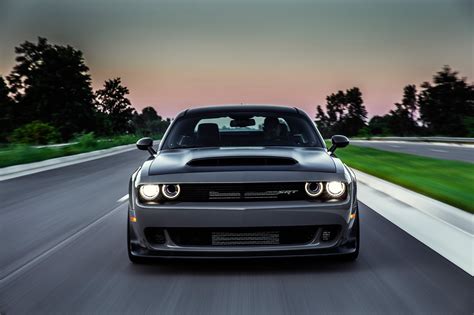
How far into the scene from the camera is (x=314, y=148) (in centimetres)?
675

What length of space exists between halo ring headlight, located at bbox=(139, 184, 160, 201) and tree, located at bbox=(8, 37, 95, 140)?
261 feet

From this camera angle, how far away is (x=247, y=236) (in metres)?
5.36

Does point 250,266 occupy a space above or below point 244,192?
below

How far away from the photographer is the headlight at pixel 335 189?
18.0 feet

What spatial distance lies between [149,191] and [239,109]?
2.38 meters

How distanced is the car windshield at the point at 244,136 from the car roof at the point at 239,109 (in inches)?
2.6

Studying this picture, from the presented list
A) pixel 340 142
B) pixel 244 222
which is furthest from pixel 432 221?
pixel 244 222

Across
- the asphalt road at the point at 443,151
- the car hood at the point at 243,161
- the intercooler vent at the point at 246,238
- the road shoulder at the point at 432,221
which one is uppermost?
the car hood at the point at 243,161

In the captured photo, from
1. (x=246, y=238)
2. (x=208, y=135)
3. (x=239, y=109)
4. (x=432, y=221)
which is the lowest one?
(x=432, y=221)

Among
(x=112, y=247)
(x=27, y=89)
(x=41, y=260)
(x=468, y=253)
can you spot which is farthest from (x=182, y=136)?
(x=27, y=89)

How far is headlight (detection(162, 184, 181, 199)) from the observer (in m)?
5.46

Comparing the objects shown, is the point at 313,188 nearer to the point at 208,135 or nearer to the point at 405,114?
the point at 208,135

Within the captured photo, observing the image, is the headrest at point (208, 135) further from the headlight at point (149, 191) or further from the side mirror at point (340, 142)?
the headlight at point (149, 191)

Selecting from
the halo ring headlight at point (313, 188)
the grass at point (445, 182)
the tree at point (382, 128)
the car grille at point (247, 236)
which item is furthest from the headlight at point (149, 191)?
the tree at point (382, 128)
